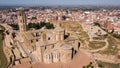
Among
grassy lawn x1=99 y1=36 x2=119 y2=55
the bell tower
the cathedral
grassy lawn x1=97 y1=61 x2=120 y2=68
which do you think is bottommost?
grassy lawn x1=97 y1=61 x2=120 y2=68

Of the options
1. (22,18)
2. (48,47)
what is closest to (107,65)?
(48,47)

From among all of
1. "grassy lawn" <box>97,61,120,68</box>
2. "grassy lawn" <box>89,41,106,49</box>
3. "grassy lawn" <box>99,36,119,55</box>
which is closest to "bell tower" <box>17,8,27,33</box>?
"grassy lawn" <box>89,41,106,49</box>

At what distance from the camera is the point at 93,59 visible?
99.1 ft

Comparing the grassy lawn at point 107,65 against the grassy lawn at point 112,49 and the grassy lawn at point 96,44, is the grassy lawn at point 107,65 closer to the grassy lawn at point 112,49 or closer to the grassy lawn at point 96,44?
the grassy lawn at point 112,49

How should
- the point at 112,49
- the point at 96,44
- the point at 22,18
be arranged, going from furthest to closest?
1. the point at 96,44
2. the point at 112,49
3. the point at 22,18

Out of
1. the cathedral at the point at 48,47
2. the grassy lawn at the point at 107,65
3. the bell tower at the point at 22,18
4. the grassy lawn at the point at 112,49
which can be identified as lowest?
the grassy lawn at the point at 107,65

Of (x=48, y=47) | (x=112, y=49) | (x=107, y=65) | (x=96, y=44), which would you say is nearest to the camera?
(x=48, y=47)

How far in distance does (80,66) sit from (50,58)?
5.67 metres

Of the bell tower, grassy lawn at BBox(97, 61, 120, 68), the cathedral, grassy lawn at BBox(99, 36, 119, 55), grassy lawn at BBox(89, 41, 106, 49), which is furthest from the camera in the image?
grassy lawn at BBox(89, 41, 106, 49)

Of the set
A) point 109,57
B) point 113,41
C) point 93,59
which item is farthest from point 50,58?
point 113,41

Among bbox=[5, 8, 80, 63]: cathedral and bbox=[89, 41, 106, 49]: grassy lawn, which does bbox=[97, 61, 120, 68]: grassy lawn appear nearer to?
bbox=[5, 8, 80, 63]: cathedral

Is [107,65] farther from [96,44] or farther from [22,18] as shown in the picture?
[22,18]

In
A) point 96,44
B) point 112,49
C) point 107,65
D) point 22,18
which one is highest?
point 22,18

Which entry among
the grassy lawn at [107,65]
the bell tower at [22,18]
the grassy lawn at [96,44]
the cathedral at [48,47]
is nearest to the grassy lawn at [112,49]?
the grassy lawn at [96,44]
